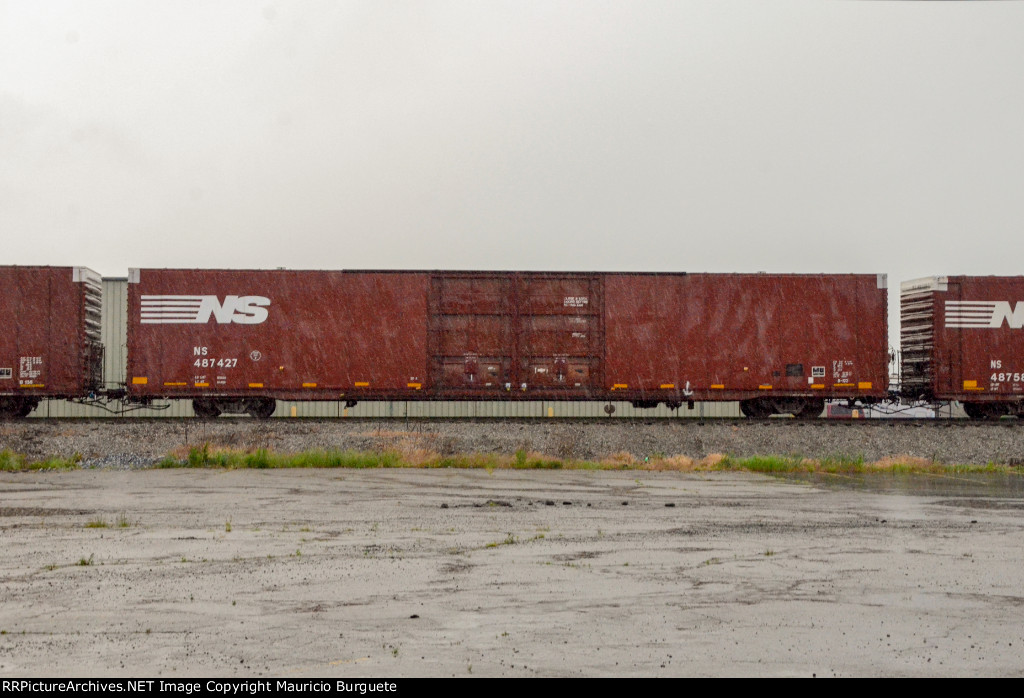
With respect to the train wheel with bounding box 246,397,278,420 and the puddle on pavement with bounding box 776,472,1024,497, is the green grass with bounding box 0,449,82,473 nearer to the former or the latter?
the train wheel with bounding box 246,397,278,420

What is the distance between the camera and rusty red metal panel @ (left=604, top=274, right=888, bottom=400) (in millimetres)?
19641

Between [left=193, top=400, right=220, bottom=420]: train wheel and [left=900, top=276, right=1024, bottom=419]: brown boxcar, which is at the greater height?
[left=900, top=276, right=1024, bottom=419]: brown boxcar

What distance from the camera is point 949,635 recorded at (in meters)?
5.00

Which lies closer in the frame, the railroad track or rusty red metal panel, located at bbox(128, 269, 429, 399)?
the railroad track

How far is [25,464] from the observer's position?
15.8 metres

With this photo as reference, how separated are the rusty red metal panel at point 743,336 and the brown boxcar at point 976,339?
1.51 meters

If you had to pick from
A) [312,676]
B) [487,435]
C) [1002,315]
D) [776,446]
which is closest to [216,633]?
[312,676]

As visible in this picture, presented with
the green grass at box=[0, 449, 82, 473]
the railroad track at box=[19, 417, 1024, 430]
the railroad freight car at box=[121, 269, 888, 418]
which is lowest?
the green grass at box=[0, 449, 82, 473]

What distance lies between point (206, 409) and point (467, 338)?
20.7 feet

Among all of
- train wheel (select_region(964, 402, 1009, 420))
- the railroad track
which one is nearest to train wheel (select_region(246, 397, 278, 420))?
the railroad track

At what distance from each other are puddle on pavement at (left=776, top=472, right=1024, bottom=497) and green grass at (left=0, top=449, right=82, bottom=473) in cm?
1263

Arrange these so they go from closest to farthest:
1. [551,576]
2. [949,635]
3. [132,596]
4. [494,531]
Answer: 1. [949,635]
2. [132,596]
3. [551,576]
4. [494,531]

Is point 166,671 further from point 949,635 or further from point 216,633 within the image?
point 949,635
